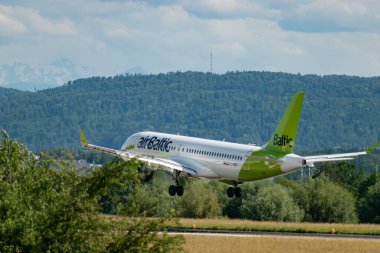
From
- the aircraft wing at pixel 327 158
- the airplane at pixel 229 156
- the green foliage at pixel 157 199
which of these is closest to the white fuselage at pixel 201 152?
the airplane at pixel 229 156

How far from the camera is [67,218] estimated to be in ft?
151


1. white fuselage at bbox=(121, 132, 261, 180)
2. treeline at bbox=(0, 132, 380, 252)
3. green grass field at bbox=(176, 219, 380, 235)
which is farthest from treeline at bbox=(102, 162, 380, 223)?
treeline at bbox=(0, 132, 380, 252)

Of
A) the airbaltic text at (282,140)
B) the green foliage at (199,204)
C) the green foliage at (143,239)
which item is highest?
the airbaltic text at (282,140)

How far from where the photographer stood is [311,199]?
13175 centimetres

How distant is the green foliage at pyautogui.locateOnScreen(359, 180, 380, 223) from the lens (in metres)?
128

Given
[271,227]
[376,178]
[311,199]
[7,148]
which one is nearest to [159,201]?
[311,199]

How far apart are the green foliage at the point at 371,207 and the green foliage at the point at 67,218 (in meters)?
83.4

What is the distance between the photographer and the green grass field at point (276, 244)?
77525mm

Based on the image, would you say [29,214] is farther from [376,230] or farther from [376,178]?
[376,178]

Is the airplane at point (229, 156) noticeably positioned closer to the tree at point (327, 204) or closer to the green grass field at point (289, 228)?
the green grass field at point (289, 228)

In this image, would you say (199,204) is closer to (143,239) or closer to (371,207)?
(371,207)

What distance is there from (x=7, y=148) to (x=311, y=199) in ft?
281

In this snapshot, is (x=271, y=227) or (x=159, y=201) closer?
(x=271, y=227)

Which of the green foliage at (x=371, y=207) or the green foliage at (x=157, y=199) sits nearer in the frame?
the green foliage at (x=157, y=199)
